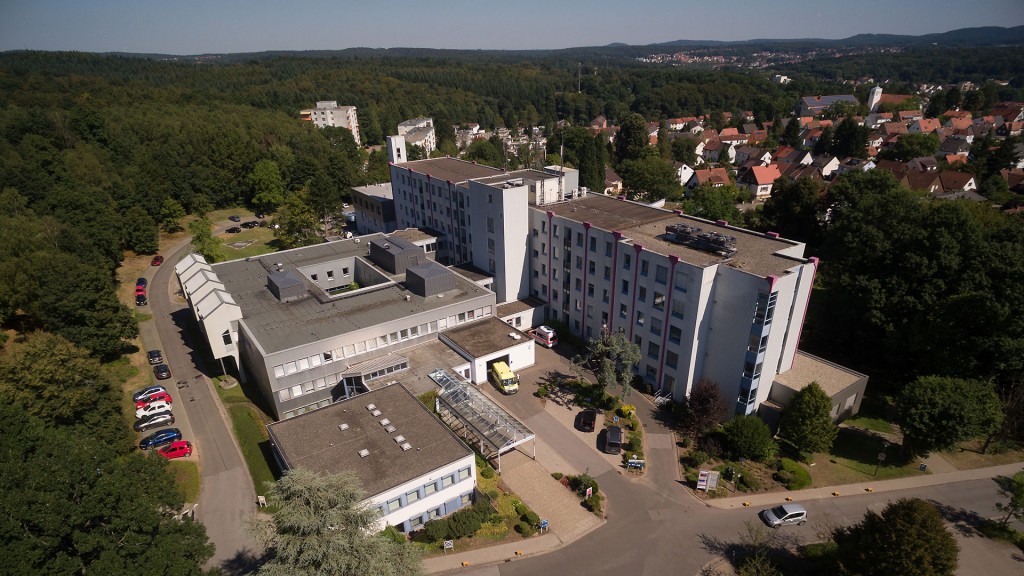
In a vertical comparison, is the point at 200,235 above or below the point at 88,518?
below

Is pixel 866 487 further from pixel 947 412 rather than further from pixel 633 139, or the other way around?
pixel 633 139

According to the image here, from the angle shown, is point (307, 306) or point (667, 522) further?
point (307, 306)

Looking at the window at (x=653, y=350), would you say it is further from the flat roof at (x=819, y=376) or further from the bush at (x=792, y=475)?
the bush at (x=792, y=475)

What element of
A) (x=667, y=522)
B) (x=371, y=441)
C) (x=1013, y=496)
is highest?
(x=371, y=441)

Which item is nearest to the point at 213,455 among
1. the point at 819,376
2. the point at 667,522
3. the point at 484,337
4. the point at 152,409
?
the point at 152,409

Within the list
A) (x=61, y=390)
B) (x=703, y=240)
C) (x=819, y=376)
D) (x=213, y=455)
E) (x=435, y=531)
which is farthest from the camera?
(x=703, y=240)

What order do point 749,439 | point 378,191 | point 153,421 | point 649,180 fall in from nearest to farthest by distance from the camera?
point 749,439, point 153,421, point 378,191, point 649,180

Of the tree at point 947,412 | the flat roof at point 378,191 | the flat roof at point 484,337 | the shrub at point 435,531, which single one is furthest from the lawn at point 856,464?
the flat roof at point 378,191
